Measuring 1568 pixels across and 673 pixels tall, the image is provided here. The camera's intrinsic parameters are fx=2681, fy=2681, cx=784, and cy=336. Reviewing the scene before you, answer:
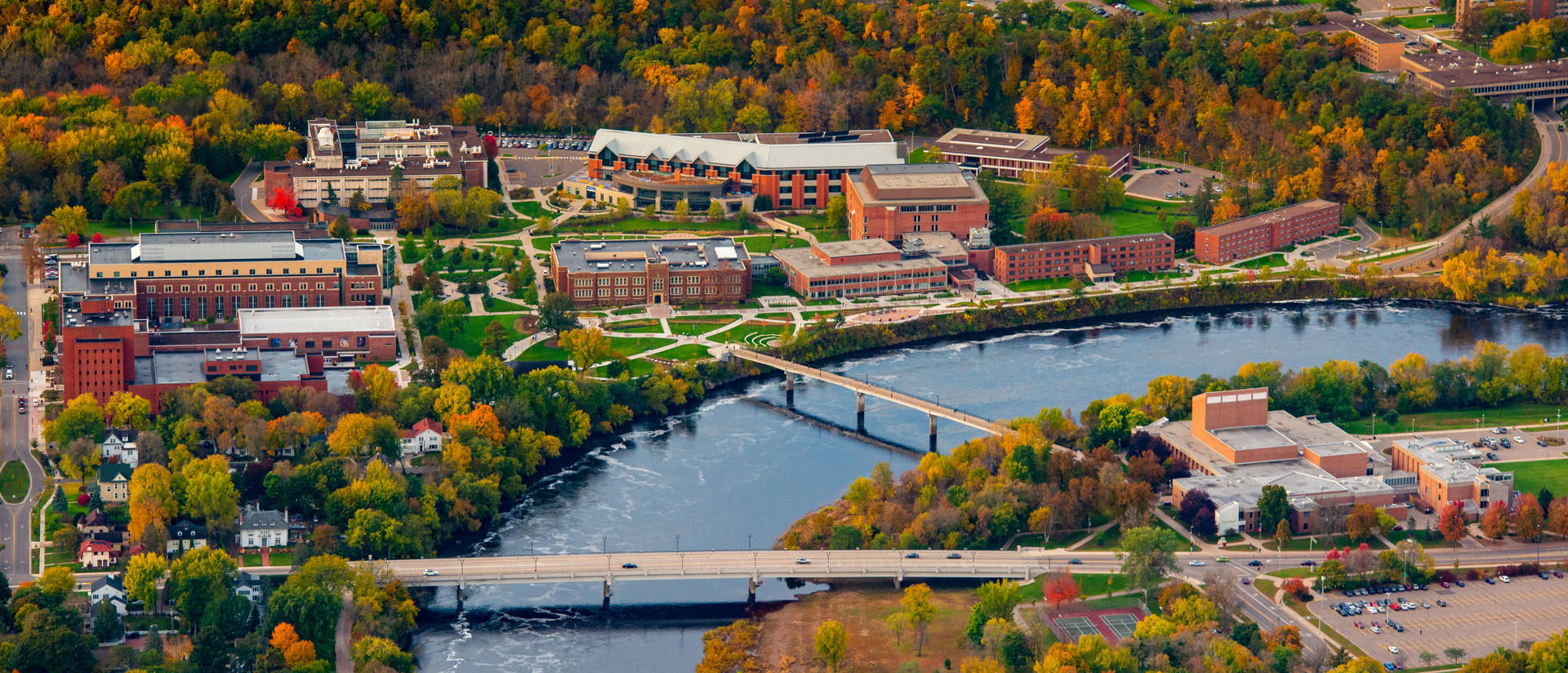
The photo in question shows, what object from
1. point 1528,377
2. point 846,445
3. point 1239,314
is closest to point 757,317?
point 846,445

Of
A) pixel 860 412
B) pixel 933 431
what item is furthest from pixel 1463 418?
pixel 860 412

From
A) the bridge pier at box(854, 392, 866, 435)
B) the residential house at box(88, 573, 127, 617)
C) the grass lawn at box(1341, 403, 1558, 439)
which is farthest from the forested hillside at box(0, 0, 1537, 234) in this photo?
→ the residential house at box(88, 573, 127, 617)

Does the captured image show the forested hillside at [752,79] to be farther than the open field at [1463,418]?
Yes

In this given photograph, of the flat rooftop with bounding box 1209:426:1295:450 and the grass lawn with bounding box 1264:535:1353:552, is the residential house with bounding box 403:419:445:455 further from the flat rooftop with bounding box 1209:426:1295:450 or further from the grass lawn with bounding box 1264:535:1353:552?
the grass lawn with bounding box 1264:535:1353:552

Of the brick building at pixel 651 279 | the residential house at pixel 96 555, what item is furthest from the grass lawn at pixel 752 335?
the residential house at pixel 96 555

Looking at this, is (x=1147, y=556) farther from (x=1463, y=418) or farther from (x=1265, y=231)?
(x=1265, y=231)

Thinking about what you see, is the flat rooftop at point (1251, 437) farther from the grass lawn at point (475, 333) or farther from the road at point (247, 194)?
the road at point (247, 194)

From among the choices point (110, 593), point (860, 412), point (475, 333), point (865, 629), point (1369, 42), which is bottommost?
point (865, 629)
